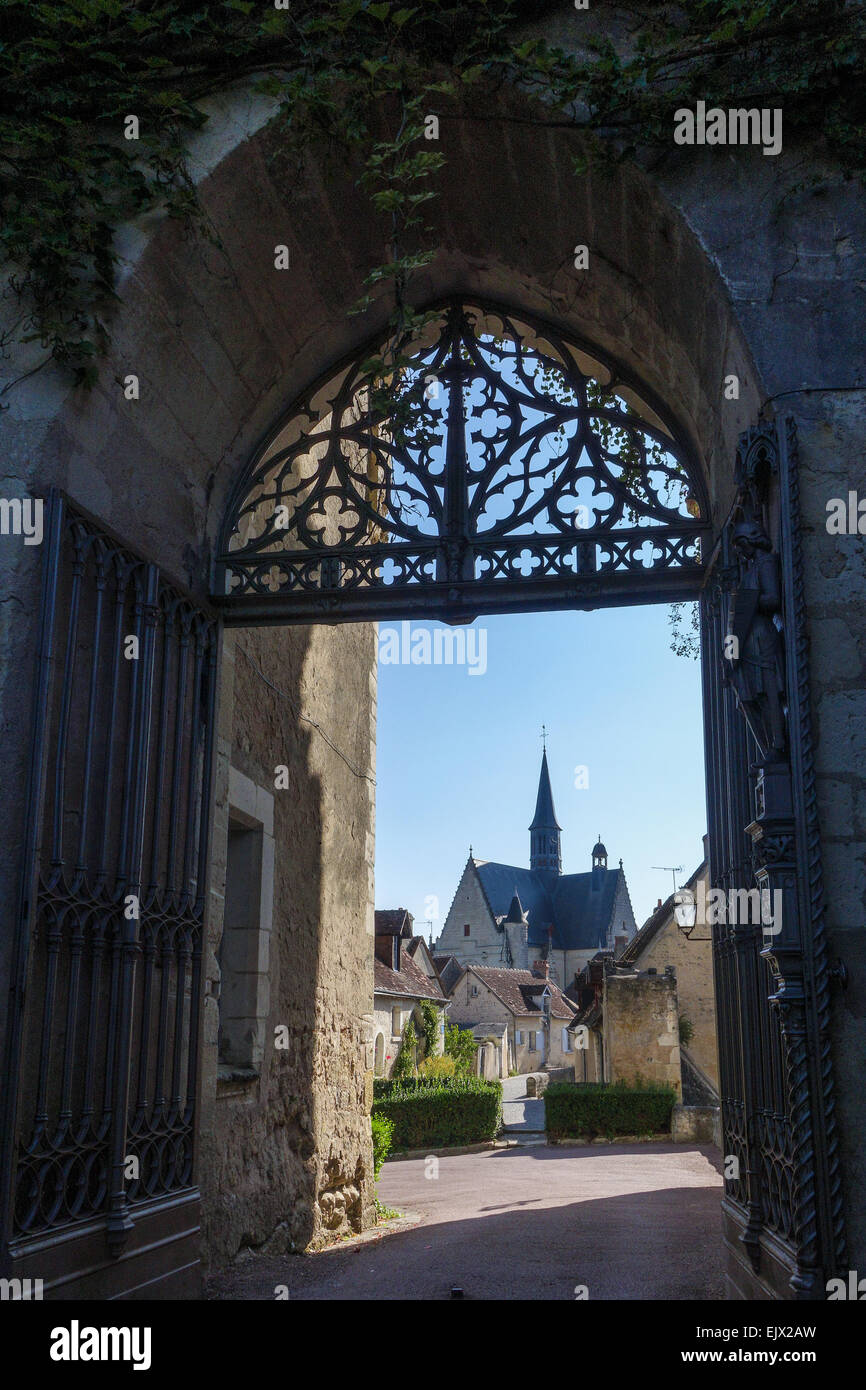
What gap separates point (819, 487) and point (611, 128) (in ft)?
5.87

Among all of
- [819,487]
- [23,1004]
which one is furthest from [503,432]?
[23,1004]

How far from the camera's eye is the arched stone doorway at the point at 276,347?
4.21 meters

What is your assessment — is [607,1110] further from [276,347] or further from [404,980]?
[276,347]

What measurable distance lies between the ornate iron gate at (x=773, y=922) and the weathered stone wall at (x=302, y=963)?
8.40ft

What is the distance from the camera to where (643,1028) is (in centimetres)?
1922

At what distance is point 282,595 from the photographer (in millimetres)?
5461

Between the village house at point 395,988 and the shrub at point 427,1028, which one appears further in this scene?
the shrub at point 427,1028

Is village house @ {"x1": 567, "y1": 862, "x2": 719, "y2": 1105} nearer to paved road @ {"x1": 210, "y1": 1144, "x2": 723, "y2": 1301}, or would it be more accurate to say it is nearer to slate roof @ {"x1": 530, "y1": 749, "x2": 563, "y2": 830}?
paved road @ {"x1": 210, "y1": 1144, "x2": 723, "y2": 1301}

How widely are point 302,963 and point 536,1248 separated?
236 centimetres

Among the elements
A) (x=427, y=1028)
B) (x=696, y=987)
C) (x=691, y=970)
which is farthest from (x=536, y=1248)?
(x=427, y=1028)

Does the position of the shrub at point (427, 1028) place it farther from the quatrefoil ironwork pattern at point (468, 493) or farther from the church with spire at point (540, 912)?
the church with spire at point (540, 912)

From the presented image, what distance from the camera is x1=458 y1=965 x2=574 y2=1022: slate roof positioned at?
50031 mm

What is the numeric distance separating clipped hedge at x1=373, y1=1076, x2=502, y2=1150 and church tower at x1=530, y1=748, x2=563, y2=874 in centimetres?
5146

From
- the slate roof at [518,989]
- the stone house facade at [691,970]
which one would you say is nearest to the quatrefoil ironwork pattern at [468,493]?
the stone house facade at [691,970]
